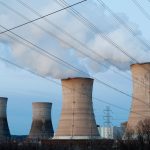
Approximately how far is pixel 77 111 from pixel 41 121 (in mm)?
9514

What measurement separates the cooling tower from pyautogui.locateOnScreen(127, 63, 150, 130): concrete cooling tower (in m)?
3.34

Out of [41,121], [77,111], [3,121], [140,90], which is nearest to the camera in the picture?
[140,90]

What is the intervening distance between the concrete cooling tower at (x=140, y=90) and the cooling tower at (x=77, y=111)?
334 cm

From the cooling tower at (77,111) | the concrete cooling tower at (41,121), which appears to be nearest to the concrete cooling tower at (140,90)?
the cooling tower at (77,111)

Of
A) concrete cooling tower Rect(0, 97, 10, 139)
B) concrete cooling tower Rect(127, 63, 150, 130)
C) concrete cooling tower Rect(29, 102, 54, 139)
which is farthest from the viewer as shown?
concrete cooling tower Rect(0, 97, 10, 139)

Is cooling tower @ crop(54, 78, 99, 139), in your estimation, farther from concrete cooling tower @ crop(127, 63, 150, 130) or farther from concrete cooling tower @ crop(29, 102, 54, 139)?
concrete cooling tower @ crop(29, 102, 54, 139)

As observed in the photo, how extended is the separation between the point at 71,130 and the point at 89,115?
1.79m

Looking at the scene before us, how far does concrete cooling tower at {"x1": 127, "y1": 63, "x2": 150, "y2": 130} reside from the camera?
2220cm

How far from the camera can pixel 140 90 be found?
2283cm

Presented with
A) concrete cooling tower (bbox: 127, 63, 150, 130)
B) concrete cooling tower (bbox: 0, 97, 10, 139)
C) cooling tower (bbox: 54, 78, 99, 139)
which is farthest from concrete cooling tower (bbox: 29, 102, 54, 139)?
concrete cooling tower (bbox: 127, 63, 150, 130)

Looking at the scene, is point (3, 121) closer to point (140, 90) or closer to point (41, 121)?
point (41, 121)

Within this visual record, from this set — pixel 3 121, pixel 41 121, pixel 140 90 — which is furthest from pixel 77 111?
pixel 3 121

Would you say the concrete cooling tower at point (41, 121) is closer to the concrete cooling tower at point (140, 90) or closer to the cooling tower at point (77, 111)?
the cooling tower at point (77, 111)

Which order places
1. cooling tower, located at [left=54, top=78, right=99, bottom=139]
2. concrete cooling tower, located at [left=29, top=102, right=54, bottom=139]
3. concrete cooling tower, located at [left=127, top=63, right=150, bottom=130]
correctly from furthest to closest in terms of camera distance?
1. concrete cooling tower, located at [left=29, top=102, right=54, bottom=139]
2. cooling tower, located at [left=54, top=78, right=99, bottom=139]
3. concrete cooling tower, located at [left=127, top=63, right=150, bottom=130]
